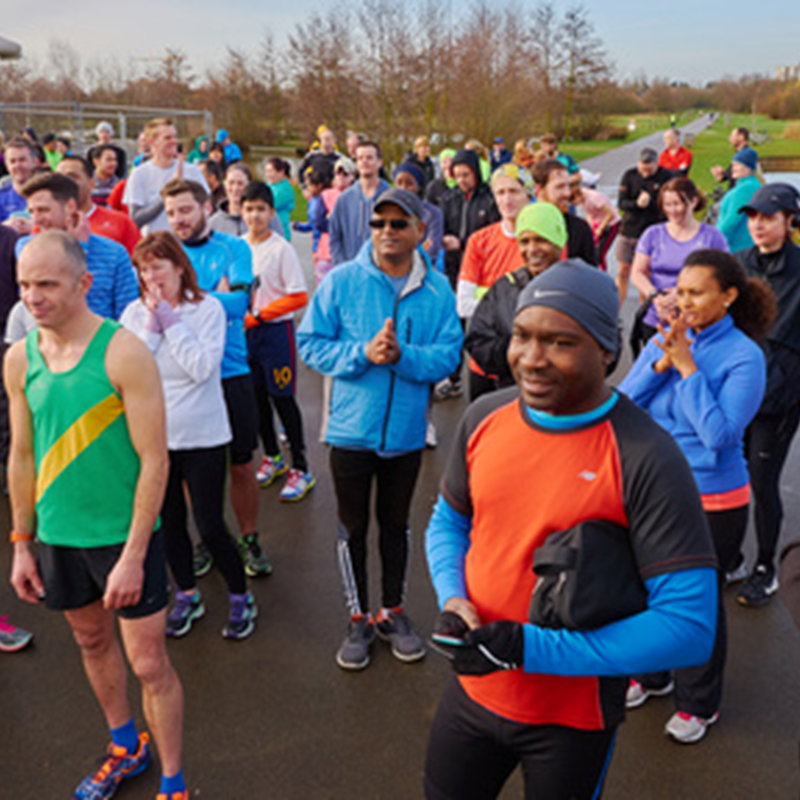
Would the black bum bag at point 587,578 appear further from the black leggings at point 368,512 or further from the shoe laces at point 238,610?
the shoe laces at point 238,610

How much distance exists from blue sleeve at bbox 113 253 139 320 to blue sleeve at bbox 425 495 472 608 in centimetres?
296

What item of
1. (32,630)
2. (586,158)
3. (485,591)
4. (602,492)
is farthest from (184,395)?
(586,158)

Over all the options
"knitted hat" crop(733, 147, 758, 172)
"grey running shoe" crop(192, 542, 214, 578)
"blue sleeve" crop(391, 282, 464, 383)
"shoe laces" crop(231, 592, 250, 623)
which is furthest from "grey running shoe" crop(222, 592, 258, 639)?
"knitted hat" crop(733, 147, 758, 172)

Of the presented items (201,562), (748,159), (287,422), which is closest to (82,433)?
(201,562)

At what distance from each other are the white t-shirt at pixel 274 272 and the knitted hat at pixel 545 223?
5.59 ft

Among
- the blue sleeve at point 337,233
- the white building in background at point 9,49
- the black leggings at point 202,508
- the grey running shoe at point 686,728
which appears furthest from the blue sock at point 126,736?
the white building in background at point 9,49

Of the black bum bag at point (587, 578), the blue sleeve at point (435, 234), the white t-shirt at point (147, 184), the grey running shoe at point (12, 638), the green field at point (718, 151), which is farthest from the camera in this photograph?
the green field at point (718, 151)

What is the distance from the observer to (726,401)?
3.01m

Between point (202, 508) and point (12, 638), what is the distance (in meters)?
1.30

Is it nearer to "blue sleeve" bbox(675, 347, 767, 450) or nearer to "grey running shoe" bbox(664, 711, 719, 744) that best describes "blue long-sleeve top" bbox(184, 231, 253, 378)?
"blue sleeve" bbox(675, 347, 767, 450)

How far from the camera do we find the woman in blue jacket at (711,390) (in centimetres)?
300

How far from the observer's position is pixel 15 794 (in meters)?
2.95

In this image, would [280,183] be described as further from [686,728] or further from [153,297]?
[686,728]

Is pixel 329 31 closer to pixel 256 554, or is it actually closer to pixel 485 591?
pixel 256 554
